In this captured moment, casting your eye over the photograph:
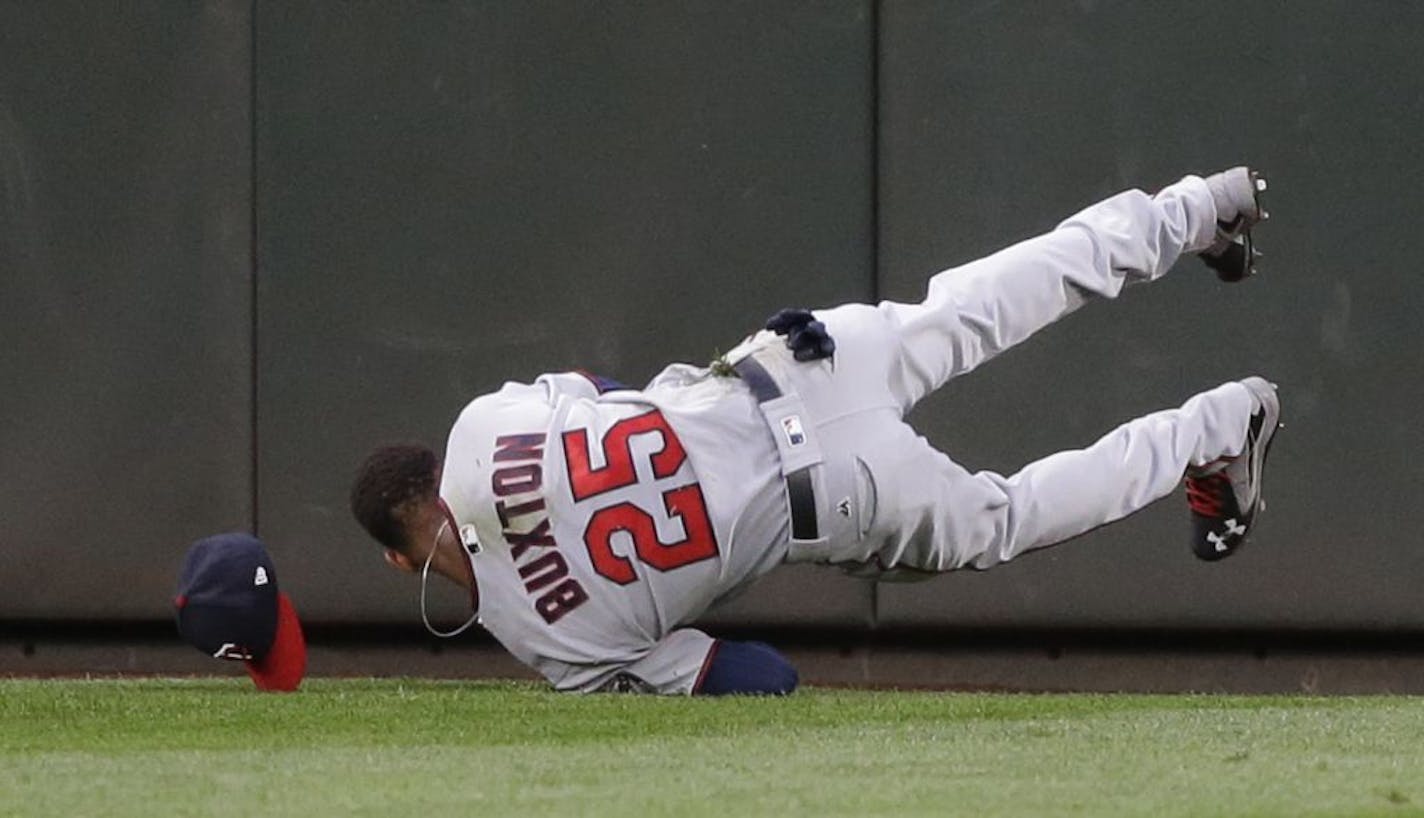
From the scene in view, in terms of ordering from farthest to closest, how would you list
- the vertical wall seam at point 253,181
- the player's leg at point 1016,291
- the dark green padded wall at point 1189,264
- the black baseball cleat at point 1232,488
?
the vertical wall seam at point 253,181 → the dark green padded wall at point 1189,264 → the black baseball cleat at point 1232,488 → the player's leg at point 1016,291

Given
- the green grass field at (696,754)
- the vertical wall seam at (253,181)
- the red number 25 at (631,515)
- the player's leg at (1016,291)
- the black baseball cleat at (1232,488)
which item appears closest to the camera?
the green grass field at (696,754)

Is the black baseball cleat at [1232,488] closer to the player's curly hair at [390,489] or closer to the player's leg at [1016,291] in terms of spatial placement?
the player's leg at [1016,291]

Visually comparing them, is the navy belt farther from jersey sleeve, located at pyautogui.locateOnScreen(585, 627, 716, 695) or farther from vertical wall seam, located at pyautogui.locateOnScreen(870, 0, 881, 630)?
vertical wall seam, located at pyautogui.locateOnScreen(870, 0, 881, 630)

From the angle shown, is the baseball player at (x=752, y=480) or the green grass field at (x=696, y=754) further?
the baseball player at (x=752, y=480)

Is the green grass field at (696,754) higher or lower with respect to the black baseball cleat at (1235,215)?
lower

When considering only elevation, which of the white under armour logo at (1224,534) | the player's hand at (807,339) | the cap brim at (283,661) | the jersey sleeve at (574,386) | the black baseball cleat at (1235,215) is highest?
the black baseball cleat at (1235,215)

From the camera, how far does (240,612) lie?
5.17 meters

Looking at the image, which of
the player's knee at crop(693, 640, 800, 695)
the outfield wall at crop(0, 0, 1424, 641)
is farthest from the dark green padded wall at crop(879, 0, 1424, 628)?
the player's knee at crop(693, 640, 800, 695)

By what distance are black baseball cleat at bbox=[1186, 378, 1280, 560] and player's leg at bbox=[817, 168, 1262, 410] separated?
0.35m

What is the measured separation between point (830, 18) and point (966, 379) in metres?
0.91

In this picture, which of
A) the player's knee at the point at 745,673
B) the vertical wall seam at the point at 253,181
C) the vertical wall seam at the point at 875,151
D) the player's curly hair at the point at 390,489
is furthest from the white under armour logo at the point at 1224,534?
the vertical wall seam at the point at 253,181

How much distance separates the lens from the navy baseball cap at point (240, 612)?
516 centimetres

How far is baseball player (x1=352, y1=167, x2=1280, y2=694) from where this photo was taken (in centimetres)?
487

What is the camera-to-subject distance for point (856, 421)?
4.95 metres
